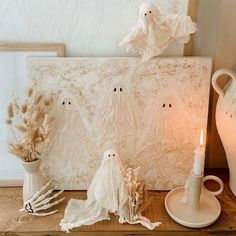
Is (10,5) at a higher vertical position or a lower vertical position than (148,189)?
higher

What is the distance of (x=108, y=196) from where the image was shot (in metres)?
1.12

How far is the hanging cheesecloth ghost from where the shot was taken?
1.11 meters

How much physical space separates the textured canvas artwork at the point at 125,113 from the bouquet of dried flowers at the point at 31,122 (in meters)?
0.03

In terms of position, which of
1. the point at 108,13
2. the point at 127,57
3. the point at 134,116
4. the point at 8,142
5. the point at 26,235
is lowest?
the point at 26,235

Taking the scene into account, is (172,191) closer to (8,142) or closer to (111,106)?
(111,106)

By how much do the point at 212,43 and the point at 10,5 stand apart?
594 millimetres

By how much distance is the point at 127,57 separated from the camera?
1.12 m

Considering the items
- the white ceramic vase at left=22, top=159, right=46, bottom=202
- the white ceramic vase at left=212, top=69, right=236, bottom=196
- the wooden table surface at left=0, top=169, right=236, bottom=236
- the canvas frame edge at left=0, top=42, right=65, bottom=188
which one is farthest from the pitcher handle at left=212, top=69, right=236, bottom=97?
the white ceramic vase at left=22, top=159, right=46, bottom=202

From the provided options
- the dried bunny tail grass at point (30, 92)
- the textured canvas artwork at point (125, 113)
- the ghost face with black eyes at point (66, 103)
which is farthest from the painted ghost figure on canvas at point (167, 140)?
the dried bunny tail grass at point (30, 92)

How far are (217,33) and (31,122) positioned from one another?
601 mm

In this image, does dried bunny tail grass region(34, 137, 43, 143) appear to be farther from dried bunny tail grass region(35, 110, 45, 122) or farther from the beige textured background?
the beige textured background

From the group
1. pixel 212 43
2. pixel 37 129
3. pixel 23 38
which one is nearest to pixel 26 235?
pixel 37 129

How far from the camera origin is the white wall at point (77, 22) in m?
1.09

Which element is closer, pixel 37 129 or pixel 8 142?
pixel 37 129
